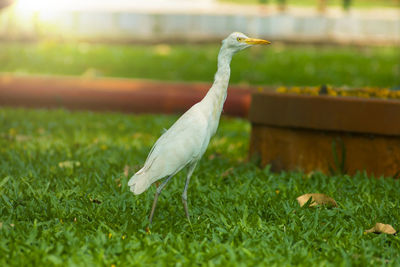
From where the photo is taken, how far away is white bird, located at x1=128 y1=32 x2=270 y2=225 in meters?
3.31

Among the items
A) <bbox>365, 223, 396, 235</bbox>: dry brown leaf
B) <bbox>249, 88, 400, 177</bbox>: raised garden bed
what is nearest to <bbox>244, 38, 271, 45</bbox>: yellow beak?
<bbox>365, 223, 396, 235</bbox>: dry brown leaf

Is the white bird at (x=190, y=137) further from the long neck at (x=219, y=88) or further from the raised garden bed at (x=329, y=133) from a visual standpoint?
the raised garden bed at (x=329, y=133)

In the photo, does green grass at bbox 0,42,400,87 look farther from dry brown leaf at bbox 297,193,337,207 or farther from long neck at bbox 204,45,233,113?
long neck at bbox 204,45,233,113

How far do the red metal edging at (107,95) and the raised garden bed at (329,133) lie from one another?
3.11m

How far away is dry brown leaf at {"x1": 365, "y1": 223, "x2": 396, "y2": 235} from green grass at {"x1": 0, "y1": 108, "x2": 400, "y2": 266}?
0.05 m

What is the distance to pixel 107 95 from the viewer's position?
27.0 ft

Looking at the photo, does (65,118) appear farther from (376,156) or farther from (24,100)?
(376,156)

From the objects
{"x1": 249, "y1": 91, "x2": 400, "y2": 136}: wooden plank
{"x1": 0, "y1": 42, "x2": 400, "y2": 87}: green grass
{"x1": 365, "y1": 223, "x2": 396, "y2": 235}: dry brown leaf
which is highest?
{"x1": 249, "y1": 91, "x2": 400, "y2": 136}: wooden plank

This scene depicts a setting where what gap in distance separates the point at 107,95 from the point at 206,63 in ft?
10.7

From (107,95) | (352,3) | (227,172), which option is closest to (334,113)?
(227,172)

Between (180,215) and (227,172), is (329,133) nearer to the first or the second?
(227,172)

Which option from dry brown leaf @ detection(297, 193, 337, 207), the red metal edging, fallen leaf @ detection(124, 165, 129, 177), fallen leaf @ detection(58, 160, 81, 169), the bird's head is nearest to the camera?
the bird's head

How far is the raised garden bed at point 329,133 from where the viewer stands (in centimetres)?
462

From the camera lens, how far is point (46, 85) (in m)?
8.36
